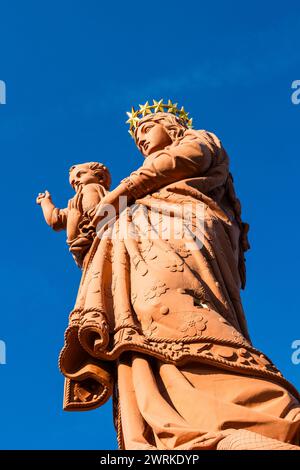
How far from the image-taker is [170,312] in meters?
9.66

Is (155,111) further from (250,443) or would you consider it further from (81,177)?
(250,443)

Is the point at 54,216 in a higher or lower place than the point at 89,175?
lower

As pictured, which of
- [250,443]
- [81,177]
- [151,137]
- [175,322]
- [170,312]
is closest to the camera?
[250,443]

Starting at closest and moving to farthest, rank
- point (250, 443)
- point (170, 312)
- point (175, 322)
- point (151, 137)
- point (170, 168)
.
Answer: point (250, 443)
point (175, 322)
point (170, 312)
point (170, 168)
point (151, 137)

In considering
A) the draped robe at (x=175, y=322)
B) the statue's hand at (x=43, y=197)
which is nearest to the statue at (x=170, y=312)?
the draped robe at (x=175, y=322)

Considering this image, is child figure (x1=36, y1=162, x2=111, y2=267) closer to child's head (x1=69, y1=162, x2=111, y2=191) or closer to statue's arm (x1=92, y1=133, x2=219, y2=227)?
child's head (x1=69, y1=162, x2=111, y2=191)

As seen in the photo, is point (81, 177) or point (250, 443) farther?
point (81, 177)

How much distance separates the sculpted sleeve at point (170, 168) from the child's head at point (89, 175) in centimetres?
139

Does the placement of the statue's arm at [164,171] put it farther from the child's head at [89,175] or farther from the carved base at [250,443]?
the carved base at [250,443]

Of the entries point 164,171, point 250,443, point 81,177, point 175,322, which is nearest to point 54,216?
point 81,177

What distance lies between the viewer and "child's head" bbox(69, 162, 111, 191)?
1370 centimetres

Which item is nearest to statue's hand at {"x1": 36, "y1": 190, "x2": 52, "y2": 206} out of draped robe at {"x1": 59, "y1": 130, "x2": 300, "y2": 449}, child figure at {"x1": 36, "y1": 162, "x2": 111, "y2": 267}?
child figure at {"x1": 36, "y1": 162, "x2": 111, "y2": 267}

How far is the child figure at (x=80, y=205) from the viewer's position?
12.5m

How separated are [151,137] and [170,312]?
13.9ft
